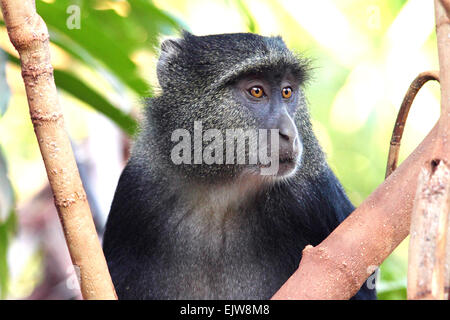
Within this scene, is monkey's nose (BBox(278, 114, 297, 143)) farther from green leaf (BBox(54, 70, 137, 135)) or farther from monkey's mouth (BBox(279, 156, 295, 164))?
green leaf (BBox(54, 70, 137, 135))

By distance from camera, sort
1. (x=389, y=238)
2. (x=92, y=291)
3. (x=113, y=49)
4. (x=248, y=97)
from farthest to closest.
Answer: (x=113, y=49) < (x=248, y=97) < (x=389, y=238) < (x=92, y=291)

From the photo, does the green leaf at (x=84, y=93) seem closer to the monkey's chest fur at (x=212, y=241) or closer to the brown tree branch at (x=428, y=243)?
the monkey's chest fur at (x=212, y=241)

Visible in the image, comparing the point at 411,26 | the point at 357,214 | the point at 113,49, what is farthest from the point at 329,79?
the point at 357,214

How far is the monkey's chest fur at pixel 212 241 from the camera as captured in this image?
452 centimetres

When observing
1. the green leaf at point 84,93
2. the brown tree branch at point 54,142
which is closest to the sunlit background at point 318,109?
the green leaf at point 84,93

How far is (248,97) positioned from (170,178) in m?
0.78

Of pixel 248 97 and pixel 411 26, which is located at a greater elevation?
pixel 411 26

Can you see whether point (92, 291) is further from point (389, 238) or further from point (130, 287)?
point (130, 287)

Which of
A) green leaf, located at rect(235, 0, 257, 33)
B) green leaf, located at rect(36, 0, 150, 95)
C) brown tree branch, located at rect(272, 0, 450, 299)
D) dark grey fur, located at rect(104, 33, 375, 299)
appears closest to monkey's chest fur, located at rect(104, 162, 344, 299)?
→ dark grey fur, located at rect(104, 33, 375, 299)

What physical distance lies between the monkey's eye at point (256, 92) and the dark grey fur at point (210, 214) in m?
0.12

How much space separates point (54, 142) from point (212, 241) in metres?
2.23

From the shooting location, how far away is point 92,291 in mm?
2555

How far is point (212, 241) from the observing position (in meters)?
4.56

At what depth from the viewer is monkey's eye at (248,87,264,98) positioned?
4.38 m
